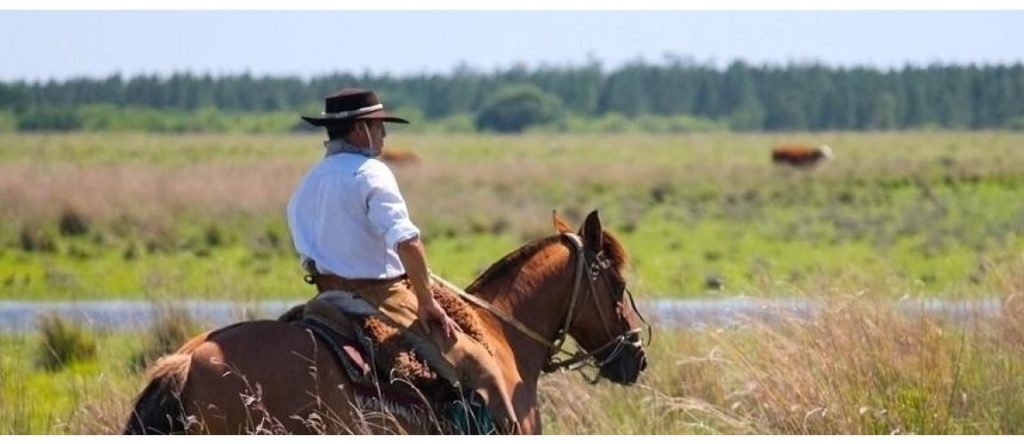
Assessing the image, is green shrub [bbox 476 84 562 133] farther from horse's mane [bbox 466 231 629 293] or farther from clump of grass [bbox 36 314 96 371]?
horse's mane [bbox 466 231 629 293]

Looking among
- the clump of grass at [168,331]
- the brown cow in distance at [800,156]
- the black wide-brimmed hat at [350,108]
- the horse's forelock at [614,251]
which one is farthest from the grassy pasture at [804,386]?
the brown cow in distance at [800,156]

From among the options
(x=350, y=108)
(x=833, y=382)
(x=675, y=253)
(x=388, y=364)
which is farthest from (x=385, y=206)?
(x=675, y=253)

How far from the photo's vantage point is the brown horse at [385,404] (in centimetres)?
769

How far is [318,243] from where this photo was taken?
812 cm

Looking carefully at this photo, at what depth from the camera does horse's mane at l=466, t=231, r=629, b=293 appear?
9023mm

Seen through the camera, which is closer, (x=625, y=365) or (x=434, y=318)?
(x=434, y=318)

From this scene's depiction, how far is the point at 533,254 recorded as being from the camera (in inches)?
356

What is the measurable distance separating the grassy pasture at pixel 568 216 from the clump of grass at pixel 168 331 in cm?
74

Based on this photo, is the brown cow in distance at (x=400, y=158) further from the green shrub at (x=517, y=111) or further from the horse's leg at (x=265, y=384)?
the green shrub at (x=517, y=111)

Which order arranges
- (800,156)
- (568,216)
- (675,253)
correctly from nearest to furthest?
(675,253) → (568,216) → (800,156)

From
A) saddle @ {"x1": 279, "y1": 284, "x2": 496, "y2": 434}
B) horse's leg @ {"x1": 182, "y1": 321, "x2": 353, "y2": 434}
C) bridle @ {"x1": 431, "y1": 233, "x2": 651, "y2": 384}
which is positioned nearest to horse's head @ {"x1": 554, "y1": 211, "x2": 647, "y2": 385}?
bridle @ {"x1": 431, "y1": 233, "x2": 651, "y2": 384}

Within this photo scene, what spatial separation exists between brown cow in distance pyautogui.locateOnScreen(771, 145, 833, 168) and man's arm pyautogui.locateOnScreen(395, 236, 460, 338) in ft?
180

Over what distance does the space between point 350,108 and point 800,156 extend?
2202 inches

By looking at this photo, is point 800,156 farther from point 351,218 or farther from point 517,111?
point 351,218
